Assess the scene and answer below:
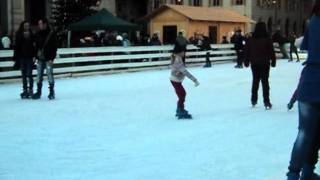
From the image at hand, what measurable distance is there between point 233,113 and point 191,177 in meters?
5.00

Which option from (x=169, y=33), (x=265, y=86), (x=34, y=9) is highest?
(x=34, y=9)

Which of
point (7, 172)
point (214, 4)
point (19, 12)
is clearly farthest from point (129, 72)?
point (214, 4)

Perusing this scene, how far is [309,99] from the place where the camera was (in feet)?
14.8

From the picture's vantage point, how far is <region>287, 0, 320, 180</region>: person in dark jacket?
4.51 m

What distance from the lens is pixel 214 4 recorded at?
190 ft

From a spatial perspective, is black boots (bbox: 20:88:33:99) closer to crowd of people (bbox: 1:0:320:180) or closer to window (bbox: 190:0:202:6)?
crowd of people (bbox: 1:0:320:180)

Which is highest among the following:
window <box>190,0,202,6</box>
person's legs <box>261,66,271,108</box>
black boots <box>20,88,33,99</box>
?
window <box>190,0,202,6</box>

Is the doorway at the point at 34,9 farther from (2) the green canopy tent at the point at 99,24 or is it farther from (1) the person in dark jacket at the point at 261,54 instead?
(1) the person in dark jacket at the point at 261,54

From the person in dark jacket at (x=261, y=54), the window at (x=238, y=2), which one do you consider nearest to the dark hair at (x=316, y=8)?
the person in dark jacket at (x=261, y=54)

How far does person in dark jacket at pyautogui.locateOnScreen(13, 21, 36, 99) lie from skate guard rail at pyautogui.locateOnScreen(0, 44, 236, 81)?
4.33 m

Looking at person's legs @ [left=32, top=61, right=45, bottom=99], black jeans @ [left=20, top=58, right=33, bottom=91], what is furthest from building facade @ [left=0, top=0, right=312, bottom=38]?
black jeans @ [left=20, top=58, right=33, bottom=91]

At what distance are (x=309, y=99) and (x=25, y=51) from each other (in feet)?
29.7

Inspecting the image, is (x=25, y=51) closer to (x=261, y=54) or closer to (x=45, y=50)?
(x=45, y=50)

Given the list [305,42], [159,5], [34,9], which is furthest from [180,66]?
[159,5]
